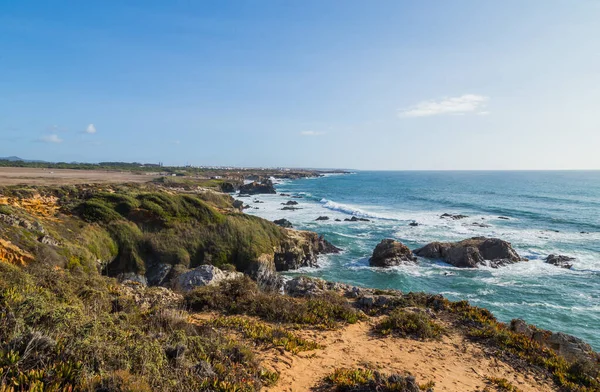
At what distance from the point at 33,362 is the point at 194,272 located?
10.7m

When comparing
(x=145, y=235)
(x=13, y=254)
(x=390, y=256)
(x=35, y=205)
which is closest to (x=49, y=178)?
(x=35, y=205)

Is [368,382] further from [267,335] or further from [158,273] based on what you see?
[158,273]

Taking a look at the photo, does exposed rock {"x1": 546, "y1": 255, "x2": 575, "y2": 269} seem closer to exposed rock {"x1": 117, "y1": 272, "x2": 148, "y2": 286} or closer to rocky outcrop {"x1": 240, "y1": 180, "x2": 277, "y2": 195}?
exposed rock {"x1": 117, "y1": 272, "x2": 148, "y2": 286}

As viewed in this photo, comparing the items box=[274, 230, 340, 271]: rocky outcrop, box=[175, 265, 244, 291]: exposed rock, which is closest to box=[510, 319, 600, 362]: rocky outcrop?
box=[175, 265, 244, 291]: exposed rock

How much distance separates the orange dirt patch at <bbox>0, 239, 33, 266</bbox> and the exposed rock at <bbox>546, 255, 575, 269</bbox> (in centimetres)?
3619

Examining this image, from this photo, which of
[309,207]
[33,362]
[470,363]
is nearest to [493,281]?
[470,363]

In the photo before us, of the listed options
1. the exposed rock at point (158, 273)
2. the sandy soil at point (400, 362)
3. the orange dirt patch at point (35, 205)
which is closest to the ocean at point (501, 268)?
the exposed rock at point (158, 273)

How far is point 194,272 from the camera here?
15.2 metres

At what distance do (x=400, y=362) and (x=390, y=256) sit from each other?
1912 centimetres

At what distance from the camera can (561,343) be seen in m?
10.9

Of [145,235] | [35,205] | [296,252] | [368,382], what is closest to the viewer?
[368,382]

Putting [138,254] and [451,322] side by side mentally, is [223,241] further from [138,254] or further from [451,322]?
[451,322]

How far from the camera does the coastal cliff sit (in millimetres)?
5035

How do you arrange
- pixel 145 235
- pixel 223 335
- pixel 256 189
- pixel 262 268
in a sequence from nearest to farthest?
pixel 223 335
pixel 145 235
pixel 262 268
pixel 256 189
